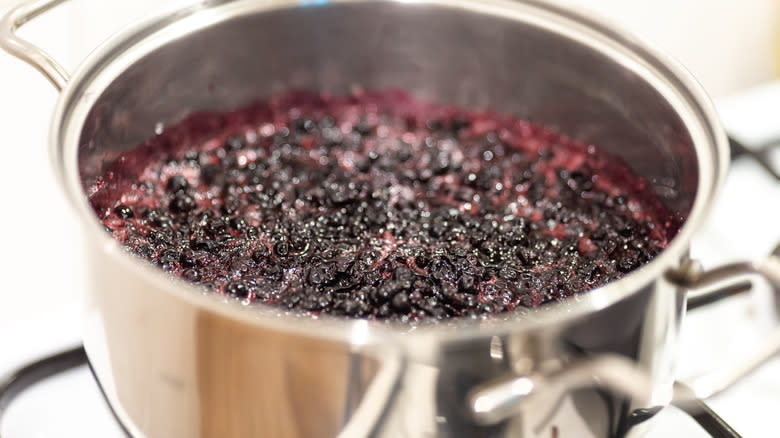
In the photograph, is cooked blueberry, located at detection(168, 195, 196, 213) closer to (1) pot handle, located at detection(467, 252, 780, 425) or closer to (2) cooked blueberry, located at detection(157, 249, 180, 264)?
(2) cooked blueberry, located at detection(157, 249, 180, 264)

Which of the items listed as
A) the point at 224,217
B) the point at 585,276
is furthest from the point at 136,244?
the point at 585,276

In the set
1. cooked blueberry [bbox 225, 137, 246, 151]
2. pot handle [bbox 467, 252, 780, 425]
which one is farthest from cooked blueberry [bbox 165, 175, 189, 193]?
pot handle [bbox 467, 252, 780, 425]

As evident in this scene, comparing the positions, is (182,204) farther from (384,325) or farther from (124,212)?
(384,325)

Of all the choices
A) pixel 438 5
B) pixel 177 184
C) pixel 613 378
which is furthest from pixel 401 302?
pixel 438 5

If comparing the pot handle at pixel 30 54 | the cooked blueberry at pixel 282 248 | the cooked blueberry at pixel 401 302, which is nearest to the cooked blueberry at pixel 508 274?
the cooked blueberry at pixel 401 302

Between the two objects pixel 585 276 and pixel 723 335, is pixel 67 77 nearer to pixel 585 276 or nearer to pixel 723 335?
pixel 585 276

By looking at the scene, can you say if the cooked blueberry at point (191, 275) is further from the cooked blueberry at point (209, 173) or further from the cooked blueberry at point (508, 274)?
the cooked blueberry at point (508, 274)
